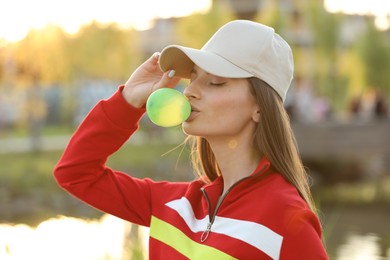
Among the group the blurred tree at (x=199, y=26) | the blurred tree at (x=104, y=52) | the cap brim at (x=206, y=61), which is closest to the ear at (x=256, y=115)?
the cap brim at (x=206, y=61)

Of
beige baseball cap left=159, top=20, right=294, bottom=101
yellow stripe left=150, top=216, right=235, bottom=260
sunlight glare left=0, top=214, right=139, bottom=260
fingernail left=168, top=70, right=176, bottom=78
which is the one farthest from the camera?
sunlight glare left=0, top=214, right=139, bottom=260

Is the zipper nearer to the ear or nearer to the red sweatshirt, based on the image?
the red sweatshirt

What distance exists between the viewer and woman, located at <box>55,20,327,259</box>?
2.23 metres

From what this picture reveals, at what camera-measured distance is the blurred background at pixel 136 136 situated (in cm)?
1167

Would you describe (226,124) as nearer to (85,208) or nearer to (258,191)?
(258,191)

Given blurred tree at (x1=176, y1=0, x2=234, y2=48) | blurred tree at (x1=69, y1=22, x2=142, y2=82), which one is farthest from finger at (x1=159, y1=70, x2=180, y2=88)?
blurred tree at (x1=176, y1=0, x2=234, y2=48)

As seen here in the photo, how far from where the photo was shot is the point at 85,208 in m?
16.2

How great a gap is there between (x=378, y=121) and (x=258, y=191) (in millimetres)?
17336

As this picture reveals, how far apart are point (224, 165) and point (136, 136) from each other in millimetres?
23983

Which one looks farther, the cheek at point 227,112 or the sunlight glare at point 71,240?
the sunlight glare at point 71,240

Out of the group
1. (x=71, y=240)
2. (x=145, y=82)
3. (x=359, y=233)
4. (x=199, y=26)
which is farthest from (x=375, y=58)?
(x=145, y=82)

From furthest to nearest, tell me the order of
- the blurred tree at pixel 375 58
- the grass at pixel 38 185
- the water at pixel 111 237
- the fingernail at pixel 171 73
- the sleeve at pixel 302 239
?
1. the blurred tree at pixel 375 58
2. the grass at pixel 38 185
3. the water at pixel 111 237
4. the fingernail at pixel 171 73
5. the sleeve at pixel 302 239

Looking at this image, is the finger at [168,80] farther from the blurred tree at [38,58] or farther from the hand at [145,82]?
the blurred tree at [38,58]

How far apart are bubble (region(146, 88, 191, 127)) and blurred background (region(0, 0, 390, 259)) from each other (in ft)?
7.58
